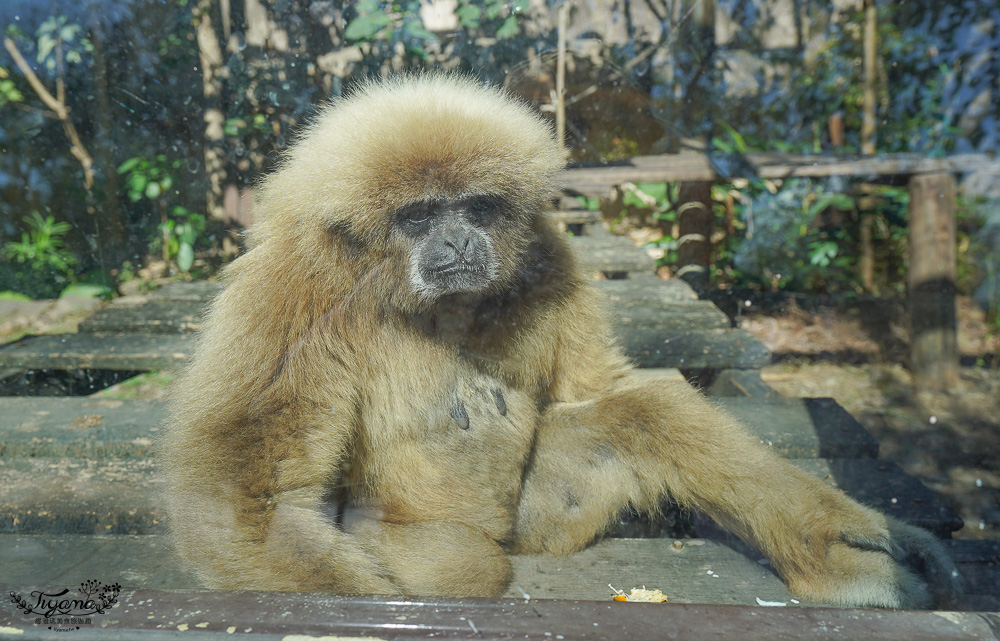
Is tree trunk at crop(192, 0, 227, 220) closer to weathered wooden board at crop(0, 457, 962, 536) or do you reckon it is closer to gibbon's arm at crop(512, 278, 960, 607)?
weathered wooden board at crop(0, 457, 962, 536)

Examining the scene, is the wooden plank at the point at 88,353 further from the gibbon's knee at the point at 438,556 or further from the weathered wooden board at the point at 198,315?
the gibbon's knee at the point at 438,556

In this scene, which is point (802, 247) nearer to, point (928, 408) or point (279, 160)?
point (928, 408)

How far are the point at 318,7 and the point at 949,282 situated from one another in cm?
313

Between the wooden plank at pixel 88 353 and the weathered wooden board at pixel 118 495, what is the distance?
59 centimetres

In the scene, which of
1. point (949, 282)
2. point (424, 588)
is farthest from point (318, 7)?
point (949, 282)

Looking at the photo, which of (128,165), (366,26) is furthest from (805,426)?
(128,165)

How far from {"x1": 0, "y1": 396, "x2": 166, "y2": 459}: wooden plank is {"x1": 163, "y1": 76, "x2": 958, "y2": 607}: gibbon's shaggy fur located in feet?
2.61

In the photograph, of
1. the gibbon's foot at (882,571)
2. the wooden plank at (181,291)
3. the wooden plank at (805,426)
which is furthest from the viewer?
the wooden plank at (181,291)

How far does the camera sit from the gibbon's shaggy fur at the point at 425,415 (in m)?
1.51

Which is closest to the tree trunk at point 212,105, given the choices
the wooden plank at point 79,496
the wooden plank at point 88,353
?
the wooden plank at point 88,353

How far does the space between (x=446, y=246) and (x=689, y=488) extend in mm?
994

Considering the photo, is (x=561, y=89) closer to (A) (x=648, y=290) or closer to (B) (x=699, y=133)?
(B) (x=699, y=133)

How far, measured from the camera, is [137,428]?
93.8 inches

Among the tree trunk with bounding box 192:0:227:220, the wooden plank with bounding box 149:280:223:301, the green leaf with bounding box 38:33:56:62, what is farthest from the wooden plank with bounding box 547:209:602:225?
the green leaf with bounding box 38:33:56:62
